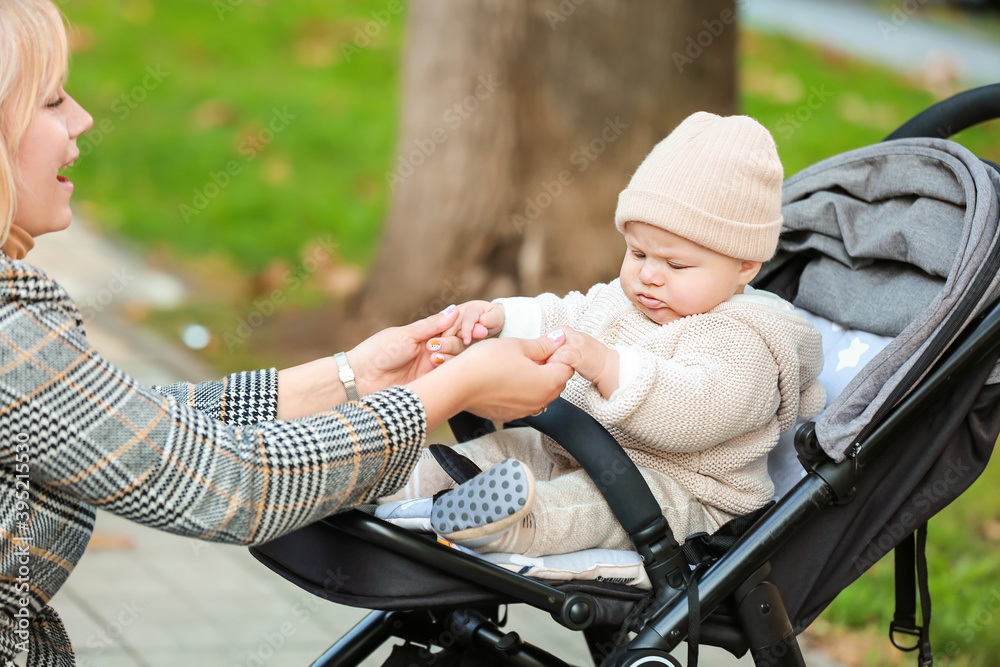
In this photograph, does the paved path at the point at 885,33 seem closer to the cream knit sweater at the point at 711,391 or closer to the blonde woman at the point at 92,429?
the cream knit sweater at the point at 711,391

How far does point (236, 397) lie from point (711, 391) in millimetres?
856

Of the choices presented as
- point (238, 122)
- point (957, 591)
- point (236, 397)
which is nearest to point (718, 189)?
point (236, 397)

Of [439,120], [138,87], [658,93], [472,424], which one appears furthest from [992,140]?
[472,424]

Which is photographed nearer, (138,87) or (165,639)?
(165,639)

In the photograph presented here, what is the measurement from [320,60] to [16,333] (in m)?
7.46

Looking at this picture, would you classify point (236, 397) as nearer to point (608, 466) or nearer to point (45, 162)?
point (45, 162)

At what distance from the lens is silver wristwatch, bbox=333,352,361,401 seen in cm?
212

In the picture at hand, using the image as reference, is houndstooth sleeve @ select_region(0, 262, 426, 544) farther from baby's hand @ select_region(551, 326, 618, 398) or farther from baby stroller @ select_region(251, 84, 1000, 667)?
baby's hand @ select_region(551, 326, 618, 398)

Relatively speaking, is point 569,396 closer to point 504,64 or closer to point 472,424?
point 472,424

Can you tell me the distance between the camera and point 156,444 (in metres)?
1.57

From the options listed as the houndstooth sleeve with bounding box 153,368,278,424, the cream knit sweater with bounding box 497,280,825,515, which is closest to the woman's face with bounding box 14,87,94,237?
the houndstooth sleeve with bounding box 153,368,278,424

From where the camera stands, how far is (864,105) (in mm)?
8164

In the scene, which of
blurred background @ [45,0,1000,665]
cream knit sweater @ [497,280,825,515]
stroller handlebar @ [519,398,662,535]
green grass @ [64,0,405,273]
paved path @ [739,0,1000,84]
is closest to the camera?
stroller handlebar @ [519,398,662,535]

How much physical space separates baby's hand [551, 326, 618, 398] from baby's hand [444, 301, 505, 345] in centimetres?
28
